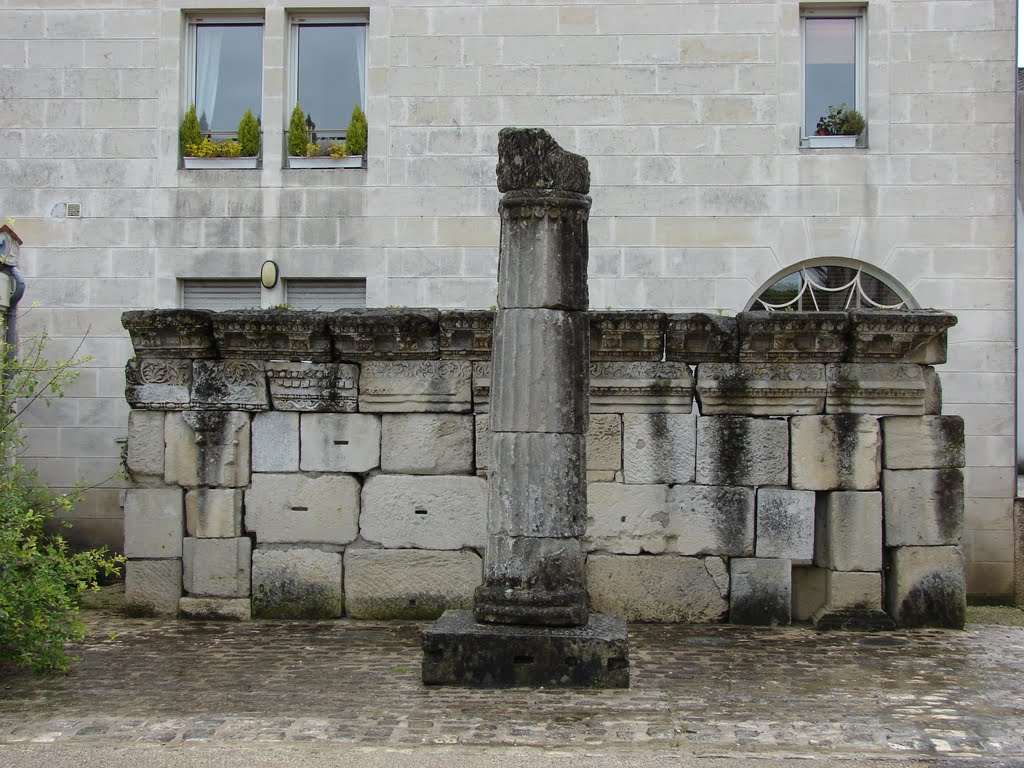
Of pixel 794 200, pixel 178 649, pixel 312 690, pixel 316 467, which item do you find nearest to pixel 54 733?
pixel 312 690

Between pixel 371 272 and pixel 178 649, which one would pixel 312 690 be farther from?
pixel 371 272

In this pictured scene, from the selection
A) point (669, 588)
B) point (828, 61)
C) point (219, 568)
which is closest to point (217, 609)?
point (219, 568)

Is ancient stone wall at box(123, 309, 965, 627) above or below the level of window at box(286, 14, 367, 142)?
below

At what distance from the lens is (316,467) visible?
29.2 ft

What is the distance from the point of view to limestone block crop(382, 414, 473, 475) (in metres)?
8.85

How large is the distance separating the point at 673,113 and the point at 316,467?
5.31 metres

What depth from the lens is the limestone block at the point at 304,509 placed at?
8.86 metres

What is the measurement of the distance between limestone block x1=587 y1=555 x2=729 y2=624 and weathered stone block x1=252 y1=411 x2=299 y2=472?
2.51 m

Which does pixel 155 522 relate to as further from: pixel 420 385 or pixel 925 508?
pixel 925 508

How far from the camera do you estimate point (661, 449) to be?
8.74 metres

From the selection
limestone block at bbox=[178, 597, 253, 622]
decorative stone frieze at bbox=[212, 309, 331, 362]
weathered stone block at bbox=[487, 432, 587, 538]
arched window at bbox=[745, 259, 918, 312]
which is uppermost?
arched window at bbox=[745, 259, 918, 312]

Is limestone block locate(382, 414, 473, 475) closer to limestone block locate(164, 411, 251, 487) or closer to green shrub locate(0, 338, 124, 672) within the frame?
limestone block locate(164, 411, 251, 487)

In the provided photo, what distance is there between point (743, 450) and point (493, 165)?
4.43 metres

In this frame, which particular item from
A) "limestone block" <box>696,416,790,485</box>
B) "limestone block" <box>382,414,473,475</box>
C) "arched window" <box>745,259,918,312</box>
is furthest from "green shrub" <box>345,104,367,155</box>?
"limestone block" <box>696,416,790,485</box>
